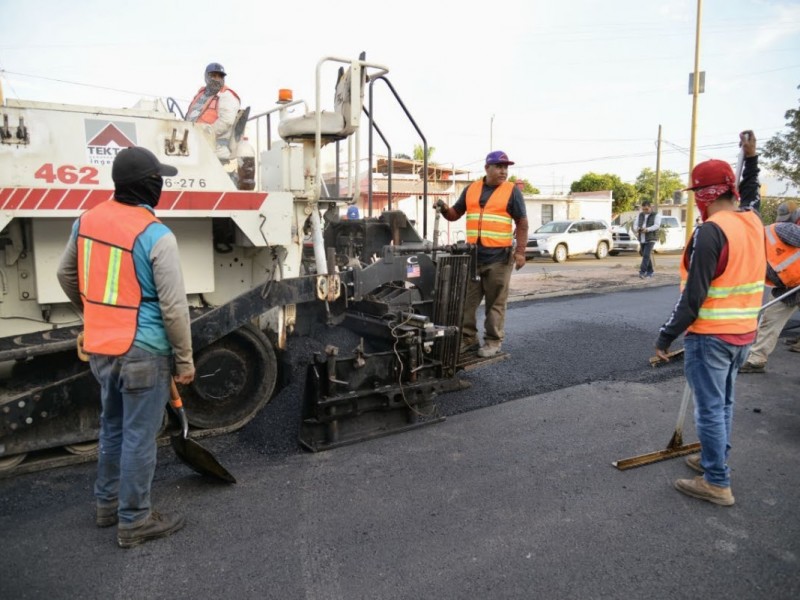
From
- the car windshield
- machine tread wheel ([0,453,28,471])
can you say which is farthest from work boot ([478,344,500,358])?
the car windshield

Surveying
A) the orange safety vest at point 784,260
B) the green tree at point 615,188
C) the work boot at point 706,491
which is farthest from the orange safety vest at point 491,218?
the green tree at point 615,188

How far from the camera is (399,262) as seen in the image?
14.8 feet

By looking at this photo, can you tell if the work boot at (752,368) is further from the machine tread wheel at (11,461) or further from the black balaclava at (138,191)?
the machine tread wheel at (11,461)

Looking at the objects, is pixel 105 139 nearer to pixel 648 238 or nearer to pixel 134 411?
pixel 134 411

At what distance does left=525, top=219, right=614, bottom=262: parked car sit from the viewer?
65.7 feet

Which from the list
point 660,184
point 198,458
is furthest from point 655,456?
point 660,184

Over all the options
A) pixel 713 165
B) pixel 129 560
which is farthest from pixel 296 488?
pixel 713 165

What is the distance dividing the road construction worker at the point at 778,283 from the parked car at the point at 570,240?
14221 mm

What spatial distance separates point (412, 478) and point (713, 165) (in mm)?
2391

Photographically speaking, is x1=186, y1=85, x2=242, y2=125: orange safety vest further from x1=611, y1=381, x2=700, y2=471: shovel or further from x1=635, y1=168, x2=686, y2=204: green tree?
x1=635, y1=168, x2=686, y2=204: green tree

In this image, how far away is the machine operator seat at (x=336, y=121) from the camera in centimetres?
438

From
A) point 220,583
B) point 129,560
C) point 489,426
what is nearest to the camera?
point 220,583

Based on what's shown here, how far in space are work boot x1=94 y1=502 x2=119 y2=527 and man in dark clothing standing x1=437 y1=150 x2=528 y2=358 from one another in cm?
314

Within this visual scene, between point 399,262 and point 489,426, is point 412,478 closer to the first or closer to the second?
point 489,426
